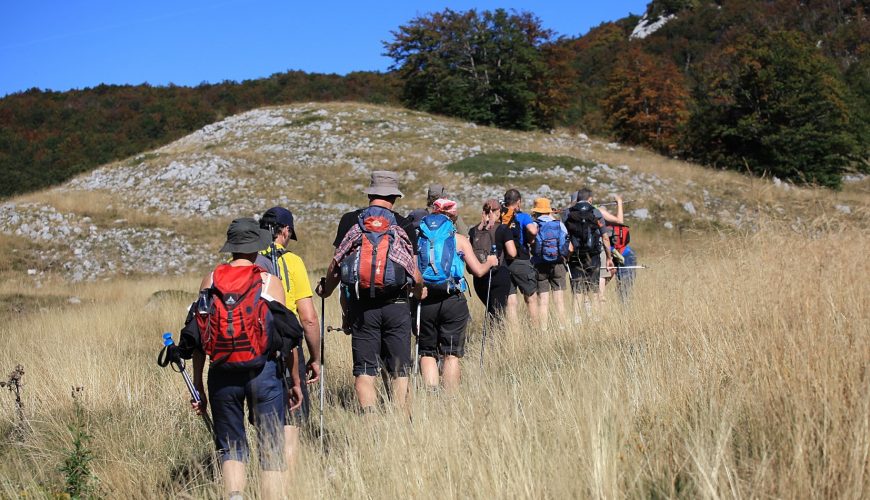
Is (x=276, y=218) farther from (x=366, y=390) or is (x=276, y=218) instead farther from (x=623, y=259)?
(x=623, y=259)

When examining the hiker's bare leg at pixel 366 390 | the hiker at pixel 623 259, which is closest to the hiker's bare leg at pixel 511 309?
the hiker at pixel 623 259

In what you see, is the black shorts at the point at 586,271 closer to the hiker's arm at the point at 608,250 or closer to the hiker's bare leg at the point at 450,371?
the hiker's arm at the point at 608,250

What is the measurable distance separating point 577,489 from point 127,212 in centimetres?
2285

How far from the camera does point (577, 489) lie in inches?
124

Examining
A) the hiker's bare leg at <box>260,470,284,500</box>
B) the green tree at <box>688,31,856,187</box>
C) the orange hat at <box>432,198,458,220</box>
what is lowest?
the hiker's bare leg at <box>260,470,284,500</box>

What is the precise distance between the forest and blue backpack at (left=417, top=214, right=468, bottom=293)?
580cm

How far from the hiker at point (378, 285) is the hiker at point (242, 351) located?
36.4 inches

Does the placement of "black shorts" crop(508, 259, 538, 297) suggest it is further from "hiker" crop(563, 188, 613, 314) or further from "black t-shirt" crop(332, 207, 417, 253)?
"black t-shirt" crop(332, 207, 417, 253)

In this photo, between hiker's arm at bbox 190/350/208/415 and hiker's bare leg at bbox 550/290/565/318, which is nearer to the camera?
hiker's arm at bbox 190/350/208/415

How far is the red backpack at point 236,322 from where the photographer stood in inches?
145

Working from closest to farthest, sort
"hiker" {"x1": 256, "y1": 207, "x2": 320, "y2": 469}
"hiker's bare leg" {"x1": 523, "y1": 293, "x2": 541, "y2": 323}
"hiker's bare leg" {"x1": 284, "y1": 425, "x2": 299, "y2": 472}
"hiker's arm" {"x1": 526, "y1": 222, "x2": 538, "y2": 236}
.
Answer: "hiker's bare leg" {"x1": 284, "y1": 425, "x2": 299, "y2": 472} < "hiker" {"x1": 256, "y1": 207, "x2": 320, "y2": 469} < "hiker's arm" {"x1": 526, "y1": 222, "x2": 538, "y2": 236} < "hiker's bare leg" {"x1": 523, "y1": 293, "x2": 541, "y2": 323}

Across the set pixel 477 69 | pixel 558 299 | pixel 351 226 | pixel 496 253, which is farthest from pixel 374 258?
pixel 477 69

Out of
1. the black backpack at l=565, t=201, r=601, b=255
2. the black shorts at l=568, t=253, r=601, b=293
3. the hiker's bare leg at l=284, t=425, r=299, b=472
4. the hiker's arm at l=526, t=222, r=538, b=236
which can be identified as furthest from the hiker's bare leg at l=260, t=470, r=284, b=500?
the black backpack at l=565, t=201, r=601, b=255

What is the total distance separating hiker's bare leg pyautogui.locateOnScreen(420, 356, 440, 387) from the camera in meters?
5.74
